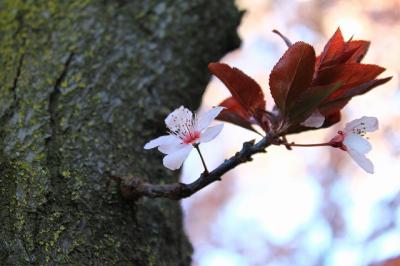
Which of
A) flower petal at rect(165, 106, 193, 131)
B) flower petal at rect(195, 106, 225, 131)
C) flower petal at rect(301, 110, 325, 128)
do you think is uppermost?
flower petal at rect(165, 106, 193, 131)

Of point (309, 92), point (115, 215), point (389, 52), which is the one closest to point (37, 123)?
point (115, 215)

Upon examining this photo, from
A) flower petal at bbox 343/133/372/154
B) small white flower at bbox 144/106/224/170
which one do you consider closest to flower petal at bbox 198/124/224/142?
small white flower at bbox 144/106/224/170

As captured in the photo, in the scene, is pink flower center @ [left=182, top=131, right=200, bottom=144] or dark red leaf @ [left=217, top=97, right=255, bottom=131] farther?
dark red leaf @ [left=217, top=97, right=255, bottom=131]

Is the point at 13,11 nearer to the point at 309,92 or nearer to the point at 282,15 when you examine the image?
the point at 309,92

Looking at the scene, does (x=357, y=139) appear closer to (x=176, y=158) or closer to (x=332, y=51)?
(x=332, y=51)

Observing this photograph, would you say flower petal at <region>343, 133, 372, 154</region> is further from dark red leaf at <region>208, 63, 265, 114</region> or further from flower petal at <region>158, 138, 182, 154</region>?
flower petal at <region>158, 138, 182, 154</region>

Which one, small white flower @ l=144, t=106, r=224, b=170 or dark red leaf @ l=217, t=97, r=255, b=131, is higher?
dark red leaf @ l=217, t=97, r=255, b=131
